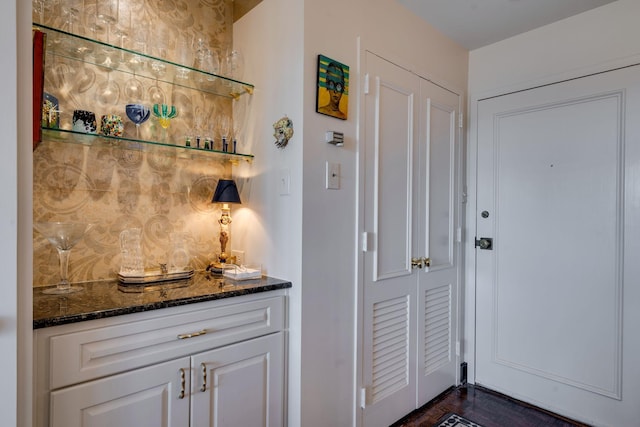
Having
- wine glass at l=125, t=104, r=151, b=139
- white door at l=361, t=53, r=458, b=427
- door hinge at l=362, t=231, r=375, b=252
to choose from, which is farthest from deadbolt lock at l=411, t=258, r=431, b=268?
wine glass at l=125, t=104, r=151, b=139

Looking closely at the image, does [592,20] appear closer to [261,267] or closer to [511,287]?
[511,287]

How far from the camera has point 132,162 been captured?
166 centimetres

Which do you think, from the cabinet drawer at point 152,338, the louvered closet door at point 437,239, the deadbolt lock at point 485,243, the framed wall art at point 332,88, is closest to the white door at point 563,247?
the deadbolt lock at point 485,243

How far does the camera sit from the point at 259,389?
152 cm

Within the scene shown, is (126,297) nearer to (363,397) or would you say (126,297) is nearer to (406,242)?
(363,397)

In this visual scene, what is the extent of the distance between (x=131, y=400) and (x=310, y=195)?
1029 mm

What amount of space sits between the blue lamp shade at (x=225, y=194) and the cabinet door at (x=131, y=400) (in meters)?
0.77

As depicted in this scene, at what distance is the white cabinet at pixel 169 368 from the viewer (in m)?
1.08

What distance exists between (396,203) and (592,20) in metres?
1.62

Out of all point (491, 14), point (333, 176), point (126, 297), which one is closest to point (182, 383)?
point (126, 297)

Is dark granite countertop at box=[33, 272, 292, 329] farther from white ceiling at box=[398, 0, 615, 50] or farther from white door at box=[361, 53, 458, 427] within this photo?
white ceiling at box=[398, 0, 615, 50]

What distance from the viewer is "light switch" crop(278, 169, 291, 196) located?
1.63m

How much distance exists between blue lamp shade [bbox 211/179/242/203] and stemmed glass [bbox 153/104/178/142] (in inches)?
15.4
